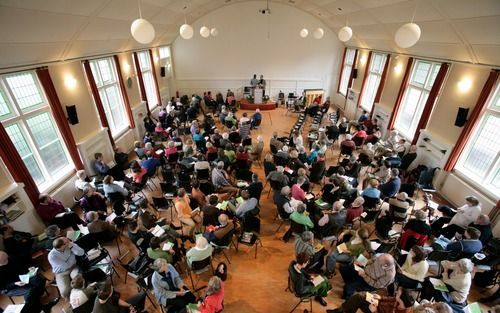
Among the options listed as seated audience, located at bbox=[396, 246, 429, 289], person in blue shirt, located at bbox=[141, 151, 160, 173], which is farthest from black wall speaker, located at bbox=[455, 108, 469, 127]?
person in blue shirt, located at bbox=[141, 151, 160, 173]

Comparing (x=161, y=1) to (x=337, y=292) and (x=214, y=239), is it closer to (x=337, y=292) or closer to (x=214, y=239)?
(x=214, y=239)

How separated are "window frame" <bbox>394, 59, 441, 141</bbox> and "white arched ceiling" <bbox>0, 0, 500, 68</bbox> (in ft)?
2.11

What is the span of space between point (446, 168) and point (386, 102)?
4.54 m

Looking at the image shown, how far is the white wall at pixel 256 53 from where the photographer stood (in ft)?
48.6

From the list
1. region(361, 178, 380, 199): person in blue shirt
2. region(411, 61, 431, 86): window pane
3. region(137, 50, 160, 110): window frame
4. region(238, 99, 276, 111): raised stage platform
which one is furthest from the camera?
region(238, 99, 276, 111): raised stage platform

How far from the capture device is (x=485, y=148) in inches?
249

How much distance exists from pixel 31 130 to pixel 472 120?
35.8ft

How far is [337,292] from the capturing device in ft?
15.0

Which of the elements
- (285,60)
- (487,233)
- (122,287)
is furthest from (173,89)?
(487,233)

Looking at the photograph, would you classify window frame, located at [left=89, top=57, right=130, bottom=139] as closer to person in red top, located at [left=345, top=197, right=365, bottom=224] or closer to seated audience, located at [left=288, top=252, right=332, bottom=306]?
seated audience, located at [left=288, top=252, right=332, bottom=306]

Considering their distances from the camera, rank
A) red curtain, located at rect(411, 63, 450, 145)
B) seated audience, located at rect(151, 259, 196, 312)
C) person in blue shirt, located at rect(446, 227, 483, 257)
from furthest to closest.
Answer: red curtain, located at rect(411, 63, 450, 145), person in blue shirt, located at rect(446, 227, 483, 257), seated audience, located at rect(151, 259, 196, 312)

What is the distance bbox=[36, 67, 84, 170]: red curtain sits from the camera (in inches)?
233

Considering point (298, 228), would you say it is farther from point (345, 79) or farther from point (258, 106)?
point (345, 79)

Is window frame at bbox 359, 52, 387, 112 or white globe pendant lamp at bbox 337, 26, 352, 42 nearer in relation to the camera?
white globe pendant lamp at bbox 337, 26, 352, 42
